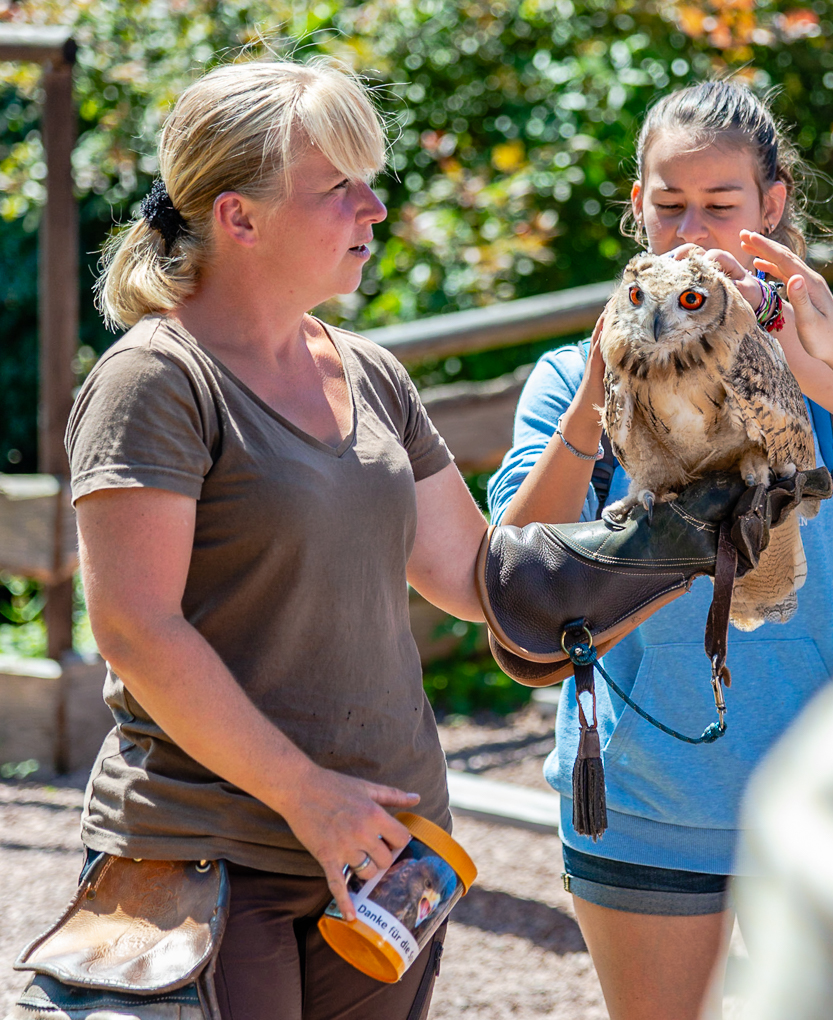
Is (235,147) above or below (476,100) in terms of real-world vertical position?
above

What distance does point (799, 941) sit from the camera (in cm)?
53

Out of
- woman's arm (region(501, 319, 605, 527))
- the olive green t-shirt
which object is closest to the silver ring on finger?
the olive green t-shirt

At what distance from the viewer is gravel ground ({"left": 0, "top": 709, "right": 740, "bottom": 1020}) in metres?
2.92

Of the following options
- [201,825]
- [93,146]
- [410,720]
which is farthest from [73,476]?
[93,146]

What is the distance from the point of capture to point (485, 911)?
3.38 m

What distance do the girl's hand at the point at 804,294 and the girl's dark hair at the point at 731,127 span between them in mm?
230

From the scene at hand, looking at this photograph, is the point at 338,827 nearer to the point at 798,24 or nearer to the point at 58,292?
the point at 58,292

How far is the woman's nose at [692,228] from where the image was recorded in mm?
1845

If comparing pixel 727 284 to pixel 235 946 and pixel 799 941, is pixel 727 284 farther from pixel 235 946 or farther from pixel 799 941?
pixel 799 941

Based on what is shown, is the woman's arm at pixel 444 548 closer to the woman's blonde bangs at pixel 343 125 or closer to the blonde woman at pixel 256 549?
the blonde woman at pixel 256 549

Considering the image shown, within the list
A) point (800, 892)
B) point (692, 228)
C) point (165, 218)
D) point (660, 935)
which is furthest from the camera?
point (692, 228)

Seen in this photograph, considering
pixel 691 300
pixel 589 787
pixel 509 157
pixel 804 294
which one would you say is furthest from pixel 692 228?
pixel 509 157

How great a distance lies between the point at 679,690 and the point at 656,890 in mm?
320

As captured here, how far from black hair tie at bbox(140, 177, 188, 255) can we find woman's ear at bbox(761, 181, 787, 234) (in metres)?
1.01
